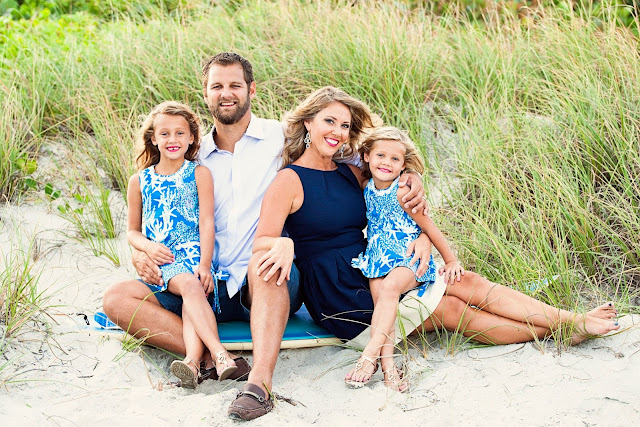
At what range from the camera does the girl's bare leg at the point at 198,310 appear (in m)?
3.43

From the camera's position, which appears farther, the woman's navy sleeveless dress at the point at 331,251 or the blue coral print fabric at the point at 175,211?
the blue coral print fabric at the point at 175,211

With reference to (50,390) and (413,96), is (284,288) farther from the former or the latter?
(413,96)

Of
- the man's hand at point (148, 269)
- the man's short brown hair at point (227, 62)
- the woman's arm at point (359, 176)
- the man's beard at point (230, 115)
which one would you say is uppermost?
the man's short brown hair at point (227, 62)

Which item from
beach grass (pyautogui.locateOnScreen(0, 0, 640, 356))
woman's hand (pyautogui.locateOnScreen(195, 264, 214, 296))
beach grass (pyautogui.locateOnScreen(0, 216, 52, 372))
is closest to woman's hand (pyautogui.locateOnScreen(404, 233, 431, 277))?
beach grass (pyautogui.locateOnScreen(0, 0, 640, 356))

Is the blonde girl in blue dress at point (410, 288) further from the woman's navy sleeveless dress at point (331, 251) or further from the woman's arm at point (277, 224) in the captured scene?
the woman's arm at point (277, 224)

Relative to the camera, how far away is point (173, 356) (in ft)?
12.5

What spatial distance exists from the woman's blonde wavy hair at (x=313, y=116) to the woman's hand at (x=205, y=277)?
701mm

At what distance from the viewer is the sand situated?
302 cm

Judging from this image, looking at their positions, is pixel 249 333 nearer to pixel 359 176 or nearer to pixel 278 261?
pixel 278 261

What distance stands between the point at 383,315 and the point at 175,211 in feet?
4.00

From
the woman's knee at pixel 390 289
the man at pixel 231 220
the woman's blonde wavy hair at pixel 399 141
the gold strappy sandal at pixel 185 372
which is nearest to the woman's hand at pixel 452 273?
the woman's knee at pixel 390 289

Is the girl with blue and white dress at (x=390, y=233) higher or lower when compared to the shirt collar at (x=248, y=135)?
lower

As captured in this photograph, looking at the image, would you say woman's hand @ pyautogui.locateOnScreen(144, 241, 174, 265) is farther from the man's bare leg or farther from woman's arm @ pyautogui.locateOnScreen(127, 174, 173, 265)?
the man's bare leg

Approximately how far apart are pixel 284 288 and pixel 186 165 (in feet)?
2.90
